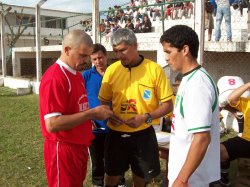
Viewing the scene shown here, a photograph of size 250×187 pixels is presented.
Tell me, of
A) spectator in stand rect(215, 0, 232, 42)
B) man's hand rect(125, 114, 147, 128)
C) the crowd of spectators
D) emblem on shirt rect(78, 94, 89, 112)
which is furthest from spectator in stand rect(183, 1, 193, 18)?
emblem on shirt rect(78, 94, 89, 112)

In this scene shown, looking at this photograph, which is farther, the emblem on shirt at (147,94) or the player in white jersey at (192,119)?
the emblem on shirt at (147,94)

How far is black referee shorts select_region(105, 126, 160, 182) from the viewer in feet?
10.2

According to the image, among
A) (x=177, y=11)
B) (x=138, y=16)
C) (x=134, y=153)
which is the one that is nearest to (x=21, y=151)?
(x=134, y=153)

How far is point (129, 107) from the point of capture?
3021 mm

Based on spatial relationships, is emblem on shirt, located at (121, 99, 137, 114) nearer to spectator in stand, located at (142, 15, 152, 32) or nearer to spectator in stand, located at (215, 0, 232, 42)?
spectator in stand, located at (215, 0, 232, 42)

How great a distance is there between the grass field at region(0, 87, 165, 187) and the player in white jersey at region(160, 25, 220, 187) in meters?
2.12

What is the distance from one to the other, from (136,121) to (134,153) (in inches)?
16.1

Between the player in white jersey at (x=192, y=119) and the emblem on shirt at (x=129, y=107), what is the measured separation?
31.2 inches

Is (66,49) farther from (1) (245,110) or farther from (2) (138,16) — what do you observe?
(2) (138,16)

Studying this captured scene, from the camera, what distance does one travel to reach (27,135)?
654cm

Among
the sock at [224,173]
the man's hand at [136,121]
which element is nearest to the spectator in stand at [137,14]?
the sock at [224,173]

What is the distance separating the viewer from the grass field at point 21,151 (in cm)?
434

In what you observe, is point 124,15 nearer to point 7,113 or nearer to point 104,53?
point 7,113

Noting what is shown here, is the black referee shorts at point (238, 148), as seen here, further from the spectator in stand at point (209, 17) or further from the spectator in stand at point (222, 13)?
the spectator in stand at point (209, 17)
